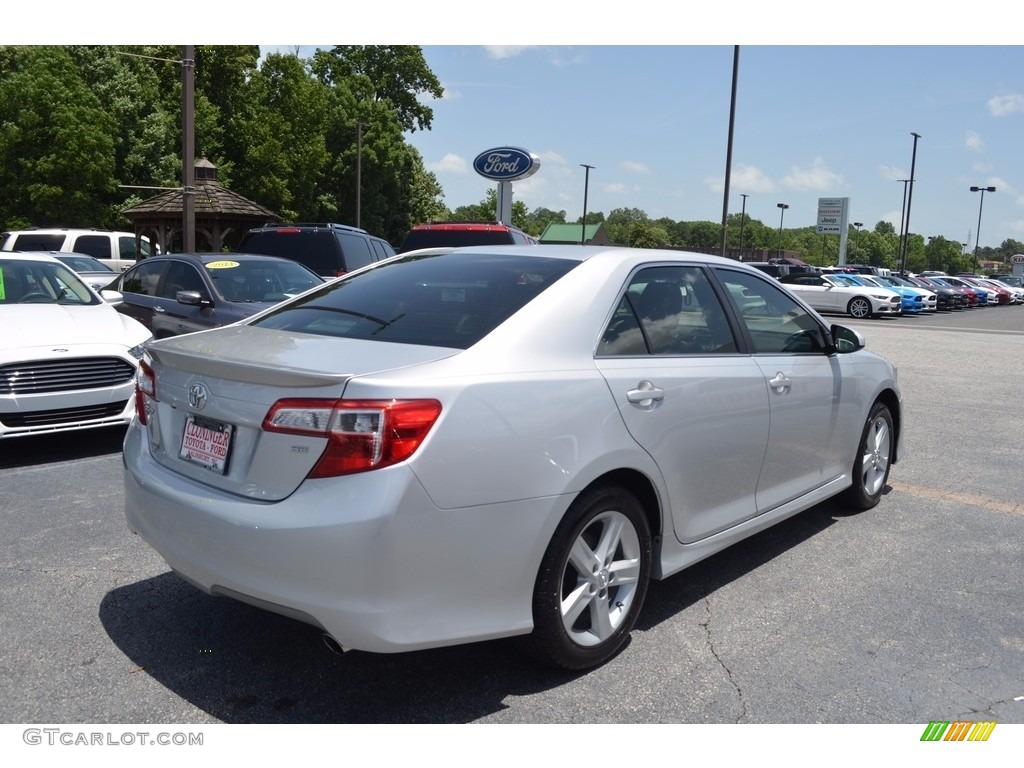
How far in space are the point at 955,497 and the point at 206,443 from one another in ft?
16.6

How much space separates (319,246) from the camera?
42.0ft

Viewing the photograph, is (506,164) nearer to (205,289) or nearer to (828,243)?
(205,289)

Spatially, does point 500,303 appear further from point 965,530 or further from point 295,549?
point 965,530

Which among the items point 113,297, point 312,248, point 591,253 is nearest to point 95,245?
point 312,248

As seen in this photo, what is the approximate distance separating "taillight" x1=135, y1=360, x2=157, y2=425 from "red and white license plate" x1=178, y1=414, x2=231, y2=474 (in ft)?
1.11

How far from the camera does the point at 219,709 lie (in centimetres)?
307

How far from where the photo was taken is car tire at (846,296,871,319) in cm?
3147

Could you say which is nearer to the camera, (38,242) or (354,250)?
(354,250)

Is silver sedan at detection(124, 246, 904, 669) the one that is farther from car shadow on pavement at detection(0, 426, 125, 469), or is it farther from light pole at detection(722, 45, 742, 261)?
light pole at detection(722, 45, 742, 261)

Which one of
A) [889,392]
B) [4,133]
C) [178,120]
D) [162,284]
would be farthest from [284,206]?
[889,392]

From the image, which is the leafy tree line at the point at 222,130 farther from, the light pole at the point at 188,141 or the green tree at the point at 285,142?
the light pole at the point at 188,141

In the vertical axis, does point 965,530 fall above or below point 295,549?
below

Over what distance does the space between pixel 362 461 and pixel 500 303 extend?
1.00m

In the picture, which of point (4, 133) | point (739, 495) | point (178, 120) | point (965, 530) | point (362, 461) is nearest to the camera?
point (362, 461)
